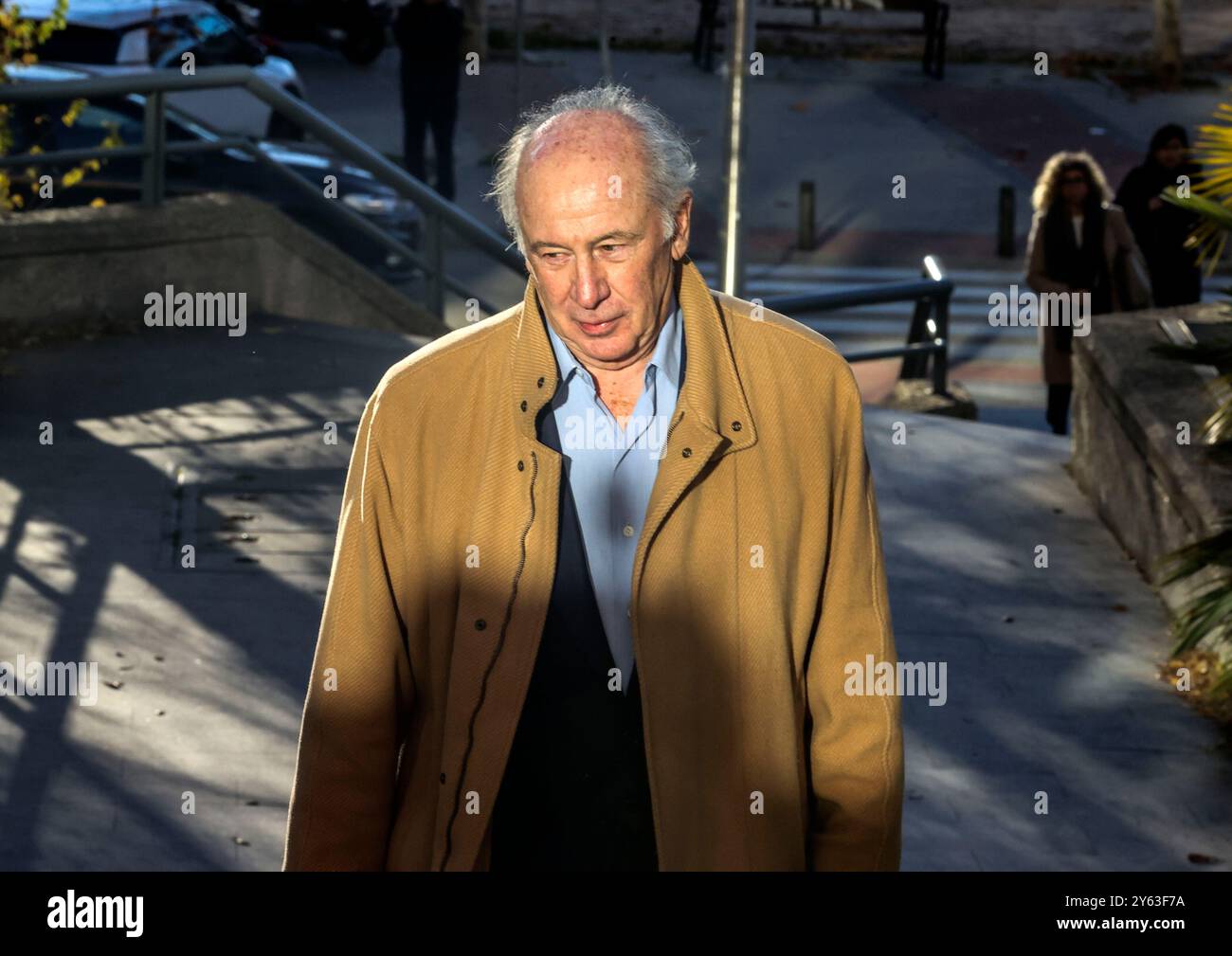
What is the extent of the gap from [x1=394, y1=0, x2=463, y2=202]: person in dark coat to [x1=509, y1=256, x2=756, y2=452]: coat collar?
46.5 ft

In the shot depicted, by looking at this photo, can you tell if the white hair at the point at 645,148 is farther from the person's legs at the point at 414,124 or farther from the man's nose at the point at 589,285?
the person's legs at the point at 414,124

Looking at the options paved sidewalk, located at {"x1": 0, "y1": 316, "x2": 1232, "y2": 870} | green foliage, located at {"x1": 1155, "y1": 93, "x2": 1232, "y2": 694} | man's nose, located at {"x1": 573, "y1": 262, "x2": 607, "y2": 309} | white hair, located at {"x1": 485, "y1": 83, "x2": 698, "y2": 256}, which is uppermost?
white hair, located at {"x1": 485, "y1": 83, "x2": 698, "y2": 256}

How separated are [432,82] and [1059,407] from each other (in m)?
7.62

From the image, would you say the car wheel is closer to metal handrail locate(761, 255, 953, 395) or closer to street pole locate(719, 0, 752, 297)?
street pole locate(719, 0, 752, 297)

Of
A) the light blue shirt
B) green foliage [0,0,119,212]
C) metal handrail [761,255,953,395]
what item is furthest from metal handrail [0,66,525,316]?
the light blue shirt

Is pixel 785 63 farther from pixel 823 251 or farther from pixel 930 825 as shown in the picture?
pixel 930 825

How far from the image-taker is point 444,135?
17.5 metres

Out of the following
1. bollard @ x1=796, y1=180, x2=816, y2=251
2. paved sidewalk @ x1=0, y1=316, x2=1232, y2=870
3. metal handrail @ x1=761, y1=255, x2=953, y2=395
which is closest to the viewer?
paved sidewalk @ x1=0, y1=316, x2=1232, y2=870

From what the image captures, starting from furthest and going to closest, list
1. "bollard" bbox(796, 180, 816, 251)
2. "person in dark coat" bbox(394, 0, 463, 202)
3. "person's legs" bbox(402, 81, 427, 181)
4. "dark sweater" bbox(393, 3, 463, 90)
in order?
"bollard" bbox(796, 180, 816, 251) → "person's legs" bbox(402, 81, 427, 181) → "person in dark coat" bbox(394, 0, 463, 202) → "dark sweater" bbox(393, 3, 463, 90)

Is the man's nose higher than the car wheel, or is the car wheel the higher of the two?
the man's nose

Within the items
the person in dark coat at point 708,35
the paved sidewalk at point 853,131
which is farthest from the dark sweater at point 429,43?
the person in dark coat at point 708,35

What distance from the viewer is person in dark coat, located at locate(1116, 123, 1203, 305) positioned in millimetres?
12398

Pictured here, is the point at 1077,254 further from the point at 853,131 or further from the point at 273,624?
the point at 853,131
